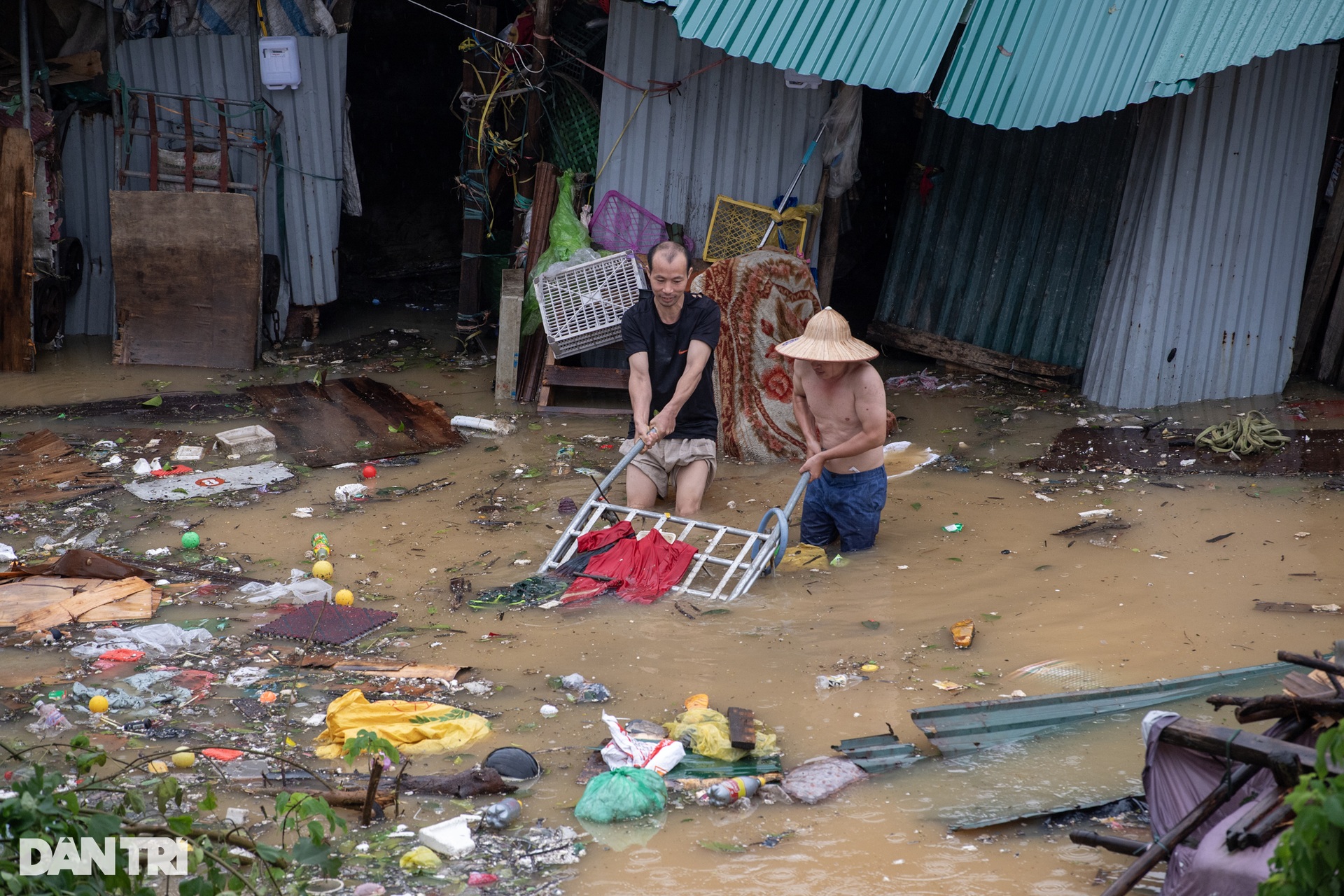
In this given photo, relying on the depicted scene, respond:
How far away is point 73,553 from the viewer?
5.42 meters

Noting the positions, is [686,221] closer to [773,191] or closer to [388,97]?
[773,191]

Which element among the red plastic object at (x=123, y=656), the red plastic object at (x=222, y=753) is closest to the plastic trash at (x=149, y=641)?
the red plastic object at (x=123, y=656)

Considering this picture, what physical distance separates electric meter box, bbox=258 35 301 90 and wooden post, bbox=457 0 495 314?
1345 mm

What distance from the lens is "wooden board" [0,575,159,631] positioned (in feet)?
16.3

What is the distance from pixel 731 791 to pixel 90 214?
8242mm

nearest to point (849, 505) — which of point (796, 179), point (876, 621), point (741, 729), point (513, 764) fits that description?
point (876, 621)

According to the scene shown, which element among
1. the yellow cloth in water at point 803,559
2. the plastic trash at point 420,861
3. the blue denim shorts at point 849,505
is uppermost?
the blue denim shorts at point 849,505

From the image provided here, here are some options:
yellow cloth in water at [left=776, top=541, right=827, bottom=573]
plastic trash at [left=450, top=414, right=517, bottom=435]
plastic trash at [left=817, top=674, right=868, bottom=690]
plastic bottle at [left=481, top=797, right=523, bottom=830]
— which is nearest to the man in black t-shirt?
yellow cloth in water at [left=776, top=541, right=827, bottom=573]

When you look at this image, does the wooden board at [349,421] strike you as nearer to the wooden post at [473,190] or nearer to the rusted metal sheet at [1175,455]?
the wooden post at [473,190]

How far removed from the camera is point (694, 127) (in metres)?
8.43

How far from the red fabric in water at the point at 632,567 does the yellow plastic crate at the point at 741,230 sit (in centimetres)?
339

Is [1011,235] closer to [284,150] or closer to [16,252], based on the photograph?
[284,150]

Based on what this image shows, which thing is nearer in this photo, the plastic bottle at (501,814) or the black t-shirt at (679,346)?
the plastic bottle at (501,814)

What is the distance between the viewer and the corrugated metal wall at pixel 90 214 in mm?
9328
